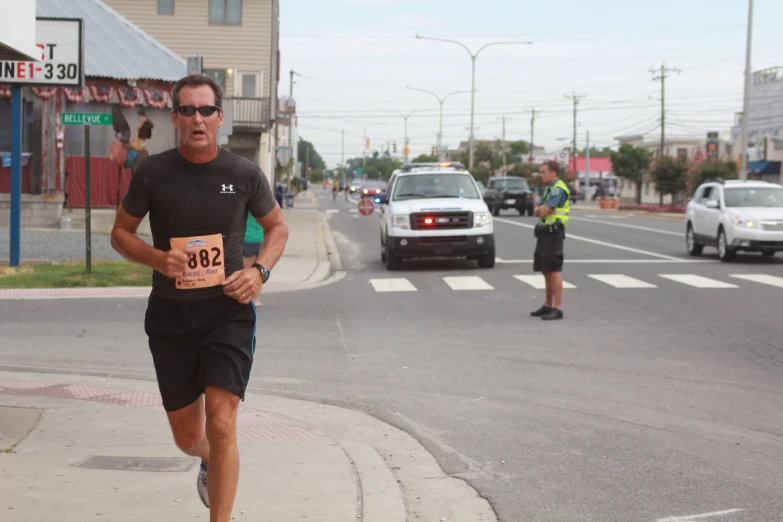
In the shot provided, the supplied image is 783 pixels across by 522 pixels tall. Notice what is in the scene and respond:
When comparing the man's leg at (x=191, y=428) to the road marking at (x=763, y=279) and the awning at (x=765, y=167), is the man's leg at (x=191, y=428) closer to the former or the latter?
the road marking at (x=763, y=279)

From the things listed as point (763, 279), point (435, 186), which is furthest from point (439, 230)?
point (763, 279)

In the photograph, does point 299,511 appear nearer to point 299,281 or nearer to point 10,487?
point 10,487

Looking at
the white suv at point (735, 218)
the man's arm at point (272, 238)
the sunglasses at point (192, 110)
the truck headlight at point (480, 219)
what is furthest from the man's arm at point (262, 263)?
the white suv at point (735, 218)

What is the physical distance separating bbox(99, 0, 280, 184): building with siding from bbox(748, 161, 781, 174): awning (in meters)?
39.6

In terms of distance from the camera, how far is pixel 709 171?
184 ft

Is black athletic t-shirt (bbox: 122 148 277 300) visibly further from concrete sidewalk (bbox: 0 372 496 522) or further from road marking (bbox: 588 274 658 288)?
road marking (bbox: 588 274 658 288)

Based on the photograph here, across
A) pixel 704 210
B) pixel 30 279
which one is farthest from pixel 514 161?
pixel 30 279

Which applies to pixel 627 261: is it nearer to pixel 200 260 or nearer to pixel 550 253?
pixel 550 253

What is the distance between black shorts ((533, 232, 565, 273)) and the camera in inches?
516

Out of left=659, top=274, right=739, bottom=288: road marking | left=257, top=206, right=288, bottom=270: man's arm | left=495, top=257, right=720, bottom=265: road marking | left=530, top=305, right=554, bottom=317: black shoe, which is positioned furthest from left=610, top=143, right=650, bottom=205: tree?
left=257, top=206, right=288, bottom=270: man's arm

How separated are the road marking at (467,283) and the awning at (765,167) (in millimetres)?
59106

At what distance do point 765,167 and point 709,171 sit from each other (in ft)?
64.1

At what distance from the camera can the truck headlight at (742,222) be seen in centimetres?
2148

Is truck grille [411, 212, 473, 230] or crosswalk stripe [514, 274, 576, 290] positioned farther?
truck grille [411, 212, 473, 230]
